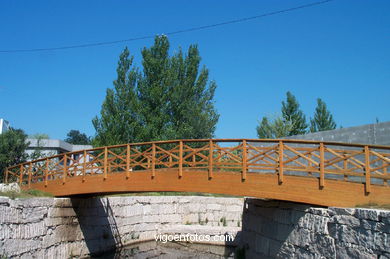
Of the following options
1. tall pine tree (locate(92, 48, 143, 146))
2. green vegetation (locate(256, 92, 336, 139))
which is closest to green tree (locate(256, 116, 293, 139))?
green vegetation (locate(256, 92, 336, 139))

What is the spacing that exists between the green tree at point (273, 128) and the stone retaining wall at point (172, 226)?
1458cm

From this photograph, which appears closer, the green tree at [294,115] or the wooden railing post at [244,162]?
the wooden railing post at [244,162]

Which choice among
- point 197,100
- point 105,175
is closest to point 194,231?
point 105,175

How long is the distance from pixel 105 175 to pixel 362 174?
23.2 ft

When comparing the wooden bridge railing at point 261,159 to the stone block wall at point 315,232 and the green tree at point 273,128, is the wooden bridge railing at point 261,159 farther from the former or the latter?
the green tree at point 273,128

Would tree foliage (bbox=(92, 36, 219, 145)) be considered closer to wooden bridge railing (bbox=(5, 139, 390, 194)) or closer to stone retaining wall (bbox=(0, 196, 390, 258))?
stone retaining wall (bbox=(0, 196, 390, 258))

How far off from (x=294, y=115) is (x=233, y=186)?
27136 millimetres

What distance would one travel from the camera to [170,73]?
1032 inches

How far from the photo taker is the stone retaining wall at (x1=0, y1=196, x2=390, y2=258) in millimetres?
7969

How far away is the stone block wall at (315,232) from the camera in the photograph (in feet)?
24.2

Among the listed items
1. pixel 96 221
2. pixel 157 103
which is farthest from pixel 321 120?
pixel 96 221

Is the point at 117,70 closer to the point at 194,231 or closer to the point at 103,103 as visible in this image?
the point at 103,103

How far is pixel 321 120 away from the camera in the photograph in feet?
121

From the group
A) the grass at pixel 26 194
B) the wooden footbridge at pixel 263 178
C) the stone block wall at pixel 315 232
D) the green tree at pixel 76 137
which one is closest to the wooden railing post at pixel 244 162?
the wooden footbridge at pixel 263 178
